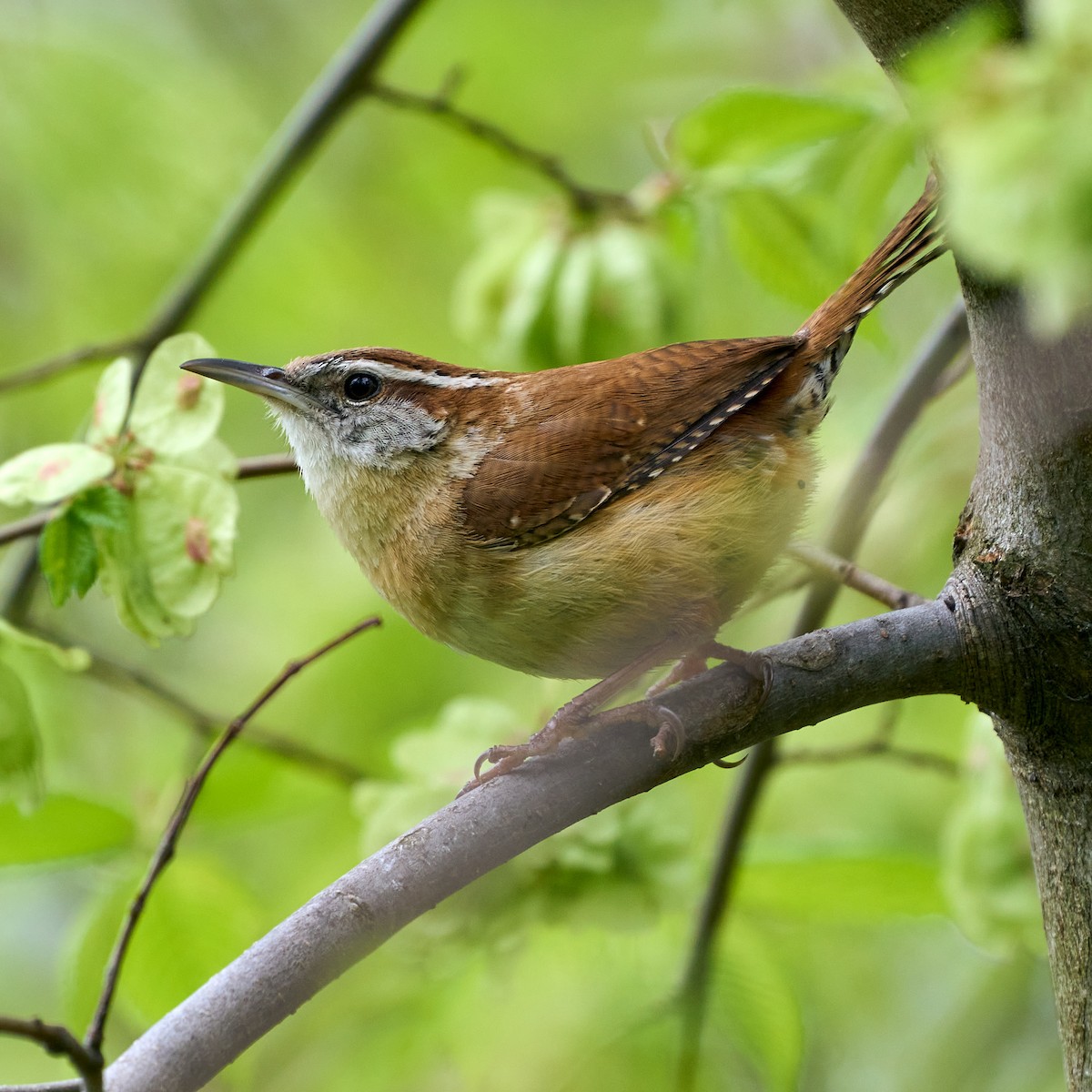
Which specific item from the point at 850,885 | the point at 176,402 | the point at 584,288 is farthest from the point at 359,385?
the point at 850,885

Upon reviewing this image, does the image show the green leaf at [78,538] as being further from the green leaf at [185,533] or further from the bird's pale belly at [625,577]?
the bird's pale belly at [625,577]

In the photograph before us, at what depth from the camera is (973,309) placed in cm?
189

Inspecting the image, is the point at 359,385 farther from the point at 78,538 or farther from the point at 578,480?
the point at 78,538

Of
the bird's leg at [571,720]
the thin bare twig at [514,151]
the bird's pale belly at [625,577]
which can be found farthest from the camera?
the thin bare twig at [514,151]

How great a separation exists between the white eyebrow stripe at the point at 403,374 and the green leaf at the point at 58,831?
1.15 metres

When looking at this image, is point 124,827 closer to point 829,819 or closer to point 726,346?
point 726,346

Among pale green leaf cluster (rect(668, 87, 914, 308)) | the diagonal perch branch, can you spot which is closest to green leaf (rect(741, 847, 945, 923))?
the diagonal perch branch

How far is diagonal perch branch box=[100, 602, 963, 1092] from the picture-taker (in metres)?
1.62

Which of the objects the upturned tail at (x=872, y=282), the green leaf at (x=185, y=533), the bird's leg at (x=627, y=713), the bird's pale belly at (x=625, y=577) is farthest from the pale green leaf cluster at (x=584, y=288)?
the green leaf at (x=185, y=533)

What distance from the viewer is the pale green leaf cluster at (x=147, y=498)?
225cm

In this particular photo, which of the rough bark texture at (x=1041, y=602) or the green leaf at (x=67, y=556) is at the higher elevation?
the green leaf at (x=67, y=556)

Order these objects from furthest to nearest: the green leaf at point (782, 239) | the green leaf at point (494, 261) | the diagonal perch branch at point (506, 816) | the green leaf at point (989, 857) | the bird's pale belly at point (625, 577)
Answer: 1. the green leaf at point (494, 261)
2. the green leaf at point (782, 239)
3. the green leaf at point (989, 857)
4. the bird's pale belly at point (625, 577)
5. the diagonal perch branch at point (506, 816)

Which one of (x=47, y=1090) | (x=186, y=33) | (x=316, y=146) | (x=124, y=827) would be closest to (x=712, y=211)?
(x=316, y=146)

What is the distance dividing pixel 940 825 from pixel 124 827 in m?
2.79
